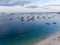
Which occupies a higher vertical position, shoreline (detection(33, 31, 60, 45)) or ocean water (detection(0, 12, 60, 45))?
ocean water (detection(0, 12, 60, 45))

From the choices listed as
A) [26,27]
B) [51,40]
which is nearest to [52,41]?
[51,40]

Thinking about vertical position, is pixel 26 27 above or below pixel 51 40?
above

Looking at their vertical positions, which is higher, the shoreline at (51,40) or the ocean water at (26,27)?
the ocean water at (26,27)

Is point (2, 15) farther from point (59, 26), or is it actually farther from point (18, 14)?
point (59, 26)

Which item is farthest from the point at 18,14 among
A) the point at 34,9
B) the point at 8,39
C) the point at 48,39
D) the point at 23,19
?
the point at 48,39

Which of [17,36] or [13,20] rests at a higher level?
[13,20]

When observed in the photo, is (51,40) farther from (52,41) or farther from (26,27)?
(26,27)

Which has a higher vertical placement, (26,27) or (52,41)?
(26,27)

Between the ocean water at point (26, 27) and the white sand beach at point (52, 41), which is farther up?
the ocean water at point (26, 27)
